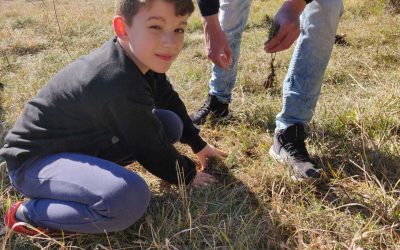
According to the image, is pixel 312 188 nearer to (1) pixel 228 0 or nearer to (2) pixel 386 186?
(2) pixel 386 186

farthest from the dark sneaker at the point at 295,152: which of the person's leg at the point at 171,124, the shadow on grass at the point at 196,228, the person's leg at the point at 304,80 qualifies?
the person's leg at the point at 171,124

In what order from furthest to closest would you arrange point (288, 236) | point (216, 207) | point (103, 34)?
point (103, 34)
point (216, 207)
point (288, 236)

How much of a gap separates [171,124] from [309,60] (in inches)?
29.0

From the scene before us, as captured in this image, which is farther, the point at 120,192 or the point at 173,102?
the point at 173,102

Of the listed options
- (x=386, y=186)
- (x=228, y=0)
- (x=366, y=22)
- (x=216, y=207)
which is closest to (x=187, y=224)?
(x=216, y=207)

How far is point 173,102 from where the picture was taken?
2.20m

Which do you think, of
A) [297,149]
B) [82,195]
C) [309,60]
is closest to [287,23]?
[309,60]

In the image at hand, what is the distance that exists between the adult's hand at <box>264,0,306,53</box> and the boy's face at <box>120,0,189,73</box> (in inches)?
20.1

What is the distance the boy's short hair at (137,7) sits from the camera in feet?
5.07

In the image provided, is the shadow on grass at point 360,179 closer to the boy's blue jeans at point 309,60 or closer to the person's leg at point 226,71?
the boy's blue jeans at point 309,60

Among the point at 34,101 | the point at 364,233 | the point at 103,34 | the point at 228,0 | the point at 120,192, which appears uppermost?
the point at 228,0

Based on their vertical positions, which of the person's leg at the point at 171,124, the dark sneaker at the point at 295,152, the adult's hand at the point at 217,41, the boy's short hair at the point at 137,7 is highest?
the boy's short hair at the point at 137,7

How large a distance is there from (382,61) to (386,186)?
1.93 m

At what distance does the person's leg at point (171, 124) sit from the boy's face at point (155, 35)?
439mm
